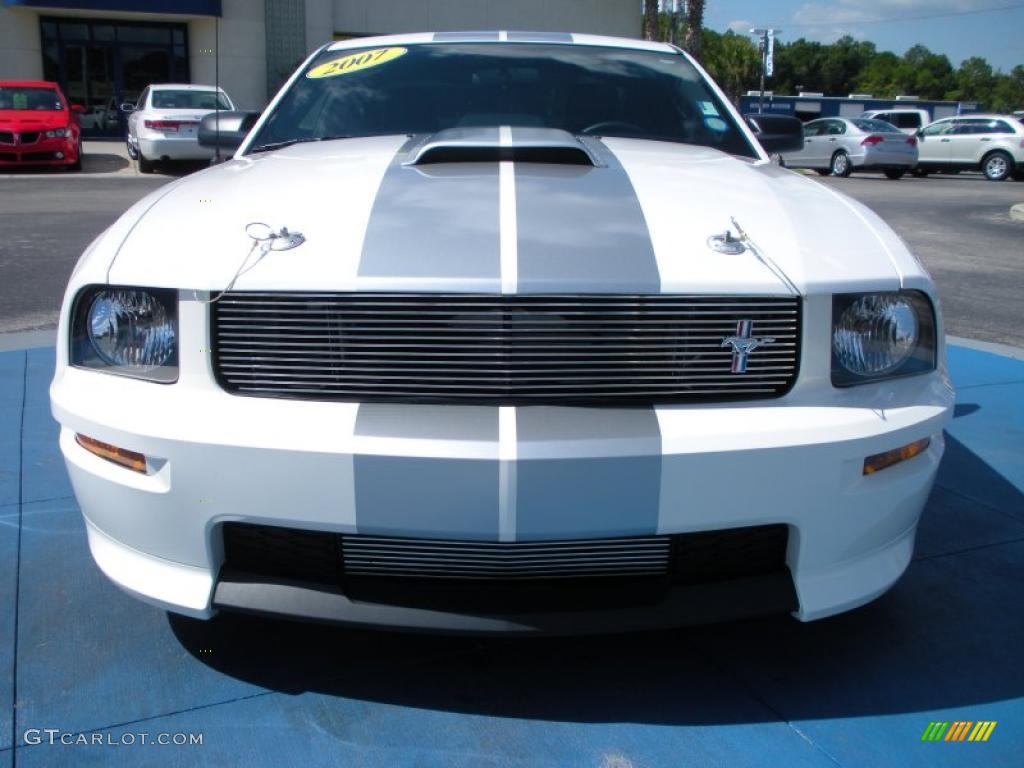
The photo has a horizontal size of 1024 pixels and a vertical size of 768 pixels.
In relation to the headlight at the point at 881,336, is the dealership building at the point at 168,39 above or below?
above

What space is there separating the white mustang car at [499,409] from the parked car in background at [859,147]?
2154 cm

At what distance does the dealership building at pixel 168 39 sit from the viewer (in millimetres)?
24734

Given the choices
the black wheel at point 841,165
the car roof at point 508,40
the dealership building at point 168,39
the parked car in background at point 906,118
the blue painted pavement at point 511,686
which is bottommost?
the blue painted pavement at point 511,686

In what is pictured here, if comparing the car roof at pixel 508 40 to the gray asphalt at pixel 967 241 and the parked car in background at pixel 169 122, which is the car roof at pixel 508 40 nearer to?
the gray asphalt at pixel 967 241

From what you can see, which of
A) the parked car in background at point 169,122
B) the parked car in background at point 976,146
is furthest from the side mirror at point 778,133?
the parked car in background at point 976,146

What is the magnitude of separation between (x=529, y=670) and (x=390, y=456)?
813 mm

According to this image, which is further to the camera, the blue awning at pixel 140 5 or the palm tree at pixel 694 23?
the blue awning at pixel 140 5

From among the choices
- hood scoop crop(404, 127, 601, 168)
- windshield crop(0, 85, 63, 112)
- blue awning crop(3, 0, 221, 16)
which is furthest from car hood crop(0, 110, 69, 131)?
→ hood scoop crop(404, 127, 601, 168)

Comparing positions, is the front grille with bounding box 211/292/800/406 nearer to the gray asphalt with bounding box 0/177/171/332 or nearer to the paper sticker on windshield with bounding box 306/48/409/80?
the paper sticker on windshield with bounding box 306/48/409/80

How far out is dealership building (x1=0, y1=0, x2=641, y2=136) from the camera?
24.7 metres

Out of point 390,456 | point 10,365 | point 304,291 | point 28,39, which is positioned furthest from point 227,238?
point 28,39

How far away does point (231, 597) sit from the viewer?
85.4 inches

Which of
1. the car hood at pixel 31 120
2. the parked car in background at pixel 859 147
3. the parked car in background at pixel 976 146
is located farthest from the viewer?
the parked car in background at pixel 976 146

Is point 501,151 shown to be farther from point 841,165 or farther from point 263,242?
point 841,165
